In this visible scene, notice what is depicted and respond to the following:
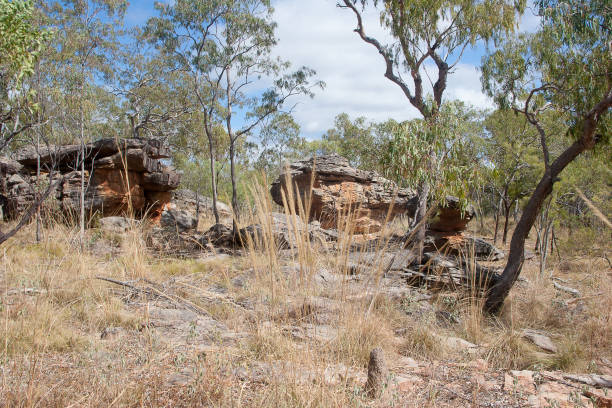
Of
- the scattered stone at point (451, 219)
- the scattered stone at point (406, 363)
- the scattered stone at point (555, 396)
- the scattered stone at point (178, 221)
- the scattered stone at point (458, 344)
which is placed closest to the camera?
the scattered stone at point (555, 396)

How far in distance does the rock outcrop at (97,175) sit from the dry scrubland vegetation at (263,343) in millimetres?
6367

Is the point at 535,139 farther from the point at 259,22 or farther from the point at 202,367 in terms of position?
the point at 202,367

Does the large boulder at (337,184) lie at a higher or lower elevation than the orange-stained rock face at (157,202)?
higher

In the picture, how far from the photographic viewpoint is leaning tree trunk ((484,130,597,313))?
19.1 feet

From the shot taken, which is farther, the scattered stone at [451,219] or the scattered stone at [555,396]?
the scattered stone at [451,219]

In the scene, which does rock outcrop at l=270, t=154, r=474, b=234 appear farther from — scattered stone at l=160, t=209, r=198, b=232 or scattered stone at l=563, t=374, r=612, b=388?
scattered stone at l=563, t=374, r=612, b=388

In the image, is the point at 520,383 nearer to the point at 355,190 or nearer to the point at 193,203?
the point at 355,190

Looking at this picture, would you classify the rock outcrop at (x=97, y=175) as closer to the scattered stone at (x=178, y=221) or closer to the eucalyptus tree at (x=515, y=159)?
the scattered stone at (x=178, y=221)

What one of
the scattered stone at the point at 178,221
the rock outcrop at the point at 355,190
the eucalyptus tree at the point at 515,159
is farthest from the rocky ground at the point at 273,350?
the eucalyptus tree at the point at 515,159

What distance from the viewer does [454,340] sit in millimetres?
3852

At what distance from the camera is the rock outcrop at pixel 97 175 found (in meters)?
10.8

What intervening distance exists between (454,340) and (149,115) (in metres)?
14.0

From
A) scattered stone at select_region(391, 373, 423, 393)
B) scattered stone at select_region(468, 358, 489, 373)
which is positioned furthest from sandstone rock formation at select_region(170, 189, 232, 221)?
scattered stone at select_region(391, 373, 423, 393)

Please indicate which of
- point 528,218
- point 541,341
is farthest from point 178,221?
point 541,341
